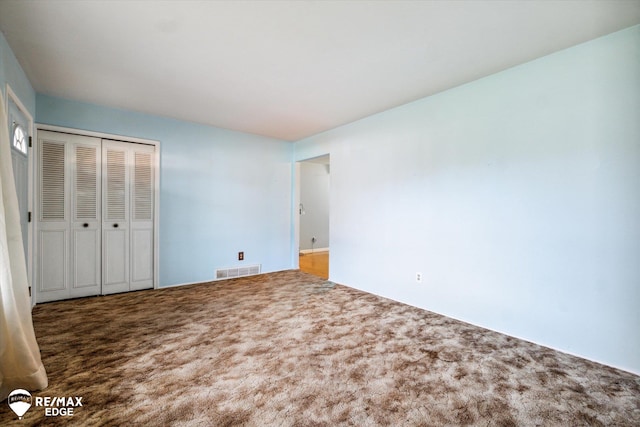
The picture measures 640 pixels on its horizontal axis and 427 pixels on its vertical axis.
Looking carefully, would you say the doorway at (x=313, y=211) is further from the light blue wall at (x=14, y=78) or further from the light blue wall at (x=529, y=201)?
the light blue wall at (x=14, y=78)

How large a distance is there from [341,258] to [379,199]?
3.85ft

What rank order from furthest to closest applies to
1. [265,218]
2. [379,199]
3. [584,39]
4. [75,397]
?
[265,218]
[379,199]
[584,39]
[75,397]

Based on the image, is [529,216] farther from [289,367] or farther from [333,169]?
[333,169]

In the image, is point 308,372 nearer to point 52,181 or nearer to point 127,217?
point 127,217

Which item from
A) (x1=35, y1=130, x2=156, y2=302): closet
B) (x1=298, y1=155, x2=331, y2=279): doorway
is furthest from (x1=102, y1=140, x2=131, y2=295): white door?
(x1=298, y1=155, x2=331, y2=279): doorway

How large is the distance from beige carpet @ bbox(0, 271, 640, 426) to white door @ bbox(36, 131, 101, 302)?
427 mm

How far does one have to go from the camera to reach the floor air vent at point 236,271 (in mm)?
4608

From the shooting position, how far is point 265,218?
5.13 m

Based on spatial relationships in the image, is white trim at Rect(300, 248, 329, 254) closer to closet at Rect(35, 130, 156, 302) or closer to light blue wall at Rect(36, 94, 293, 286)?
light blue wall at Rect(36, 94, 293, 286)

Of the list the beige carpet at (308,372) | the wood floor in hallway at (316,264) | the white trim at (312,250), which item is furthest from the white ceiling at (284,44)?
the white trim at (312,250)

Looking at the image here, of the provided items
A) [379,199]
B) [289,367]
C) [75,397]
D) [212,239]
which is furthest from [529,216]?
[212,239]

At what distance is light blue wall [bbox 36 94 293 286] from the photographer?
382 centimetres

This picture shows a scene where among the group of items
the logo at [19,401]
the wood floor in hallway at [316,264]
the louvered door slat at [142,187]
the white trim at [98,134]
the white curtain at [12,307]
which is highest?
the white trim at [98,134]

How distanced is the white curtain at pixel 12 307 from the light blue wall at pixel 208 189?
2.21 metres
